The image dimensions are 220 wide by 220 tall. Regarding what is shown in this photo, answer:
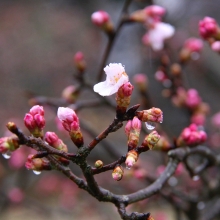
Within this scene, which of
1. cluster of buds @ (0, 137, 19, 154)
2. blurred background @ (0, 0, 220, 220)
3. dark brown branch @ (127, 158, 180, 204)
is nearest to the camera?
cluster of buds @ (0, 137, 19, 154)

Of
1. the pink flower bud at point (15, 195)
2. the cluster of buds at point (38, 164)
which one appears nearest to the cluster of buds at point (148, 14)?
the cluster of buds at point (38, 164)

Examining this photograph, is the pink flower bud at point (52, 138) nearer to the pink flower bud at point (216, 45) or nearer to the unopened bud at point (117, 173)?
the unopened bud at point (117, 173)

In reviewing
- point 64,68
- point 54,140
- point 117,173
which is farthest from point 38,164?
point 64,68

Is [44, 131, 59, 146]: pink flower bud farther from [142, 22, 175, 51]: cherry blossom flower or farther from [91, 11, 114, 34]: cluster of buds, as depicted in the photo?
[142, 22, 175, 51]: cherry blossom flower

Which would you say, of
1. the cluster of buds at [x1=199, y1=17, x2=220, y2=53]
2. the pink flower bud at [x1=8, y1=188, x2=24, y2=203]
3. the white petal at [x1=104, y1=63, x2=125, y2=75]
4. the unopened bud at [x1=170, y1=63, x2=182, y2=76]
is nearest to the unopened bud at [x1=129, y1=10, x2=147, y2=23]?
the unopened bud at [x1=170, y1=63, x2=182, y2=76]

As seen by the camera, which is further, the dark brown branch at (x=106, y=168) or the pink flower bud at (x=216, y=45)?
the pink flower bud at (x=216, y=45)

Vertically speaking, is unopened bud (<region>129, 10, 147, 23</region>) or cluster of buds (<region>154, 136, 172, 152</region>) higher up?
unopened bud (<region>129, 10, 147, 23</region>)

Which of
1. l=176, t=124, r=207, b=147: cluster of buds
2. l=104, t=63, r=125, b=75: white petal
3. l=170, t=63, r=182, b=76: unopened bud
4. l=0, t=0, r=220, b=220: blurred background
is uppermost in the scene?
l=104, t=63, r=125, b=75: white petal
